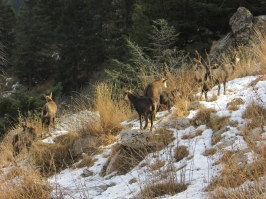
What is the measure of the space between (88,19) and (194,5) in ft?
66.9

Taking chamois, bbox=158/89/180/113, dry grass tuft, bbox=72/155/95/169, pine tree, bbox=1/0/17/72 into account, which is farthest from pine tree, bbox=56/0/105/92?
dry grass tuft, bbox=72/155/95/169

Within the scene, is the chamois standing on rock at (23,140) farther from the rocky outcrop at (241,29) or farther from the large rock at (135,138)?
the rocky outcrop at (241,29)

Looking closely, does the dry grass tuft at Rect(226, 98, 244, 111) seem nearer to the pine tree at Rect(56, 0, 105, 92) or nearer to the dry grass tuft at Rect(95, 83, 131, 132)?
the dry grass tuft at Rect(95, 83, 131, 132)

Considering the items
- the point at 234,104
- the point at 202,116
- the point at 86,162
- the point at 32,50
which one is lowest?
the point at 86,162

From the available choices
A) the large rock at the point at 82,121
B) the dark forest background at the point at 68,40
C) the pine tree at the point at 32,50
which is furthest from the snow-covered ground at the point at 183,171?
the pine tree at the point at 32,50

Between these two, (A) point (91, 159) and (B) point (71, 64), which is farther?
(B) point (71, 64)

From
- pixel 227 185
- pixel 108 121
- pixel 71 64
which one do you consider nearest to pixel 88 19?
pixel 71 64

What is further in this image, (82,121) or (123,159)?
(82,121)

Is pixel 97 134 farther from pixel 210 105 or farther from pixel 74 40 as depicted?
pixel 74 40

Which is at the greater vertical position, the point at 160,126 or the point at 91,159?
the point at 160,126

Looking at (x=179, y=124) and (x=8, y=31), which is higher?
(x=8, y=31)

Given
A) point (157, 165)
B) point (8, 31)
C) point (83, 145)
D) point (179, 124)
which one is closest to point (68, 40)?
point (8, 31)

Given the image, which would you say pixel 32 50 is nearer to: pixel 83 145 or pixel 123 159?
pixel 83 145

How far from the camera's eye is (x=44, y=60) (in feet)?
119
